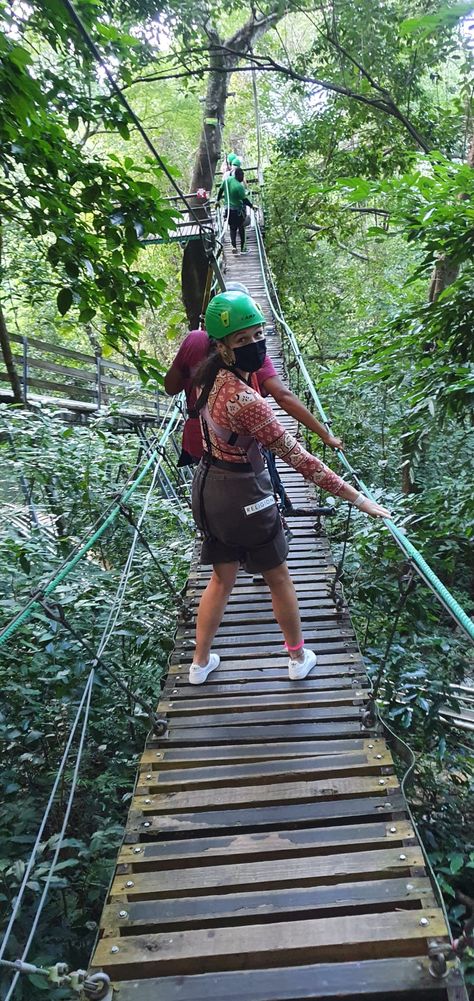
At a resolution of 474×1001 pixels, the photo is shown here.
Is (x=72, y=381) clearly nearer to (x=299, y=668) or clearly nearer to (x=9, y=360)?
(x=9, y=360)

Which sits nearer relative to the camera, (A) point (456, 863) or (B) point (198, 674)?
(A) point (456, 863)

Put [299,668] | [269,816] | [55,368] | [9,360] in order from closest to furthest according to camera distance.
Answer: [269,816]
[299,668]
[9,360]
[55,368]

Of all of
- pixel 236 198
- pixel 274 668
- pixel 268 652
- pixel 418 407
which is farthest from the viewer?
pixel 236 198

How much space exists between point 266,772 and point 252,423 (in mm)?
967

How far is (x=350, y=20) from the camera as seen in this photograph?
14.9 feet

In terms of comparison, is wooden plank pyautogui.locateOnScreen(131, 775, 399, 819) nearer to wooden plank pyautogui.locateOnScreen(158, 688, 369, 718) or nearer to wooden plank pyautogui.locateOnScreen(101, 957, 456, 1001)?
wooden plank pyautogui.locateOnScreen(158, 688, 369, 718)

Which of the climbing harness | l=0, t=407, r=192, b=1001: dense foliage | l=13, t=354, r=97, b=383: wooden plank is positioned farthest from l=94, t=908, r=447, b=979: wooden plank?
l=13, t=354, r=97, b=383: wooden plank

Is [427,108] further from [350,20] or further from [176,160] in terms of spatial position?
[176,160]

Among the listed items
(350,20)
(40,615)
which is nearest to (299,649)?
(40,615)

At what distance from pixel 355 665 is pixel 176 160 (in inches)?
647

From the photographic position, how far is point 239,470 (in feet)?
5.32

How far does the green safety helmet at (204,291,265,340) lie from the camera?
4.79ft

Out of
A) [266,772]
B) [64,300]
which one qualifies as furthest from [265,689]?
[64,300]

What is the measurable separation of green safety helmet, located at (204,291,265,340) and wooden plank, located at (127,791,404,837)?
125 cm
